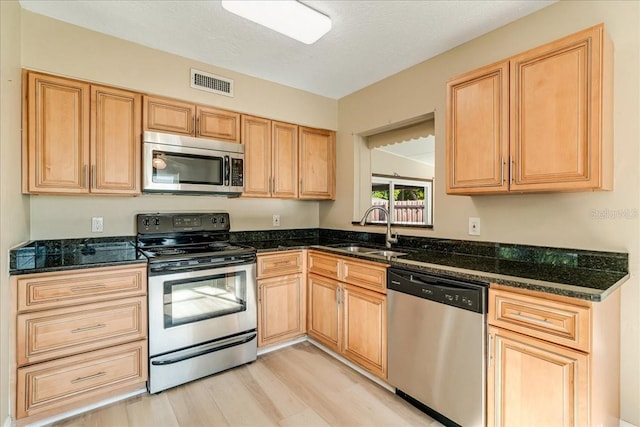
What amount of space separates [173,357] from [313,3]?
8.23 ft

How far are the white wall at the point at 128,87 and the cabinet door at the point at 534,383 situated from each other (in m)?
2.45

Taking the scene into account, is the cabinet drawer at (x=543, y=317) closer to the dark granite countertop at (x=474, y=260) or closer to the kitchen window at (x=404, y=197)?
the dark granite countertop at (x=474, y=260)

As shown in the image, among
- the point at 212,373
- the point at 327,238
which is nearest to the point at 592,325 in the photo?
the point at 212,373

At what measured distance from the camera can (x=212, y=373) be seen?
2.35 m

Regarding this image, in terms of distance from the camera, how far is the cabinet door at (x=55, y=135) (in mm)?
1992

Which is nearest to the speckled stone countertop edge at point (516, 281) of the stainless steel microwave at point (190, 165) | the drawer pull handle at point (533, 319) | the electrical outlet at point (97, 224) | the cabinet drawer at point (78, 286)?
the drawer pull handle at point (533, 319)

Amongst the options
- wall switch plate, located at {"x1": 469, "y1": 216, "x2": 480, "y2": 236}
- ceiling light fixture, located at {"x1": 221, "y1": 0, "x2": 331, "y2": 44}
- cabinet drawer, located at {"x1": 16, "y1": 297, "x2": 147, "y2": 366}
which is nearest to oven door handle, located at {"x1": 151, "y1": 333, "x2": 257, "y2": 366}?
cabinet drawer, located at {"x1": 16, "y1": 297, "x2": 147, "y2": 366}

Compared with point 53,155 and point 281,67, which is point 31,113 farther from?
point 281,67

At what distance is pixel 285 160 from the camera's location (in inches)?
125

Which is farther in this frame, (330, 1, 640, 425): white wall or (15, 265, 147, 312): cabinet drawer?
(15, 265, 147, 312): cabinet drawer

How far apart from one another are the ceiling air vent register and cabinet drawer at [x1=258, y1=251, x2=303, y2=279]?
4.95 ft

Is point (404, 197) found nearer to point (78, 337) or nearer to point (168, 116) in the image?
point (168, 116)

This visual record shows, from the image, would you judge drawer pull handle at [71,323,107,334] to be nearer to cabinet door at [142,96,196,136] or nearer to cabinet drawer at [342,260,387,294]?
cabinet door at [142,96,196,136]

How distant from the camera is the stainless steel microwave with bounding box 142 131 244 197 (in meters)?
2.38
